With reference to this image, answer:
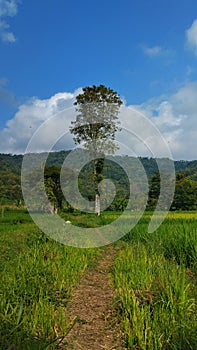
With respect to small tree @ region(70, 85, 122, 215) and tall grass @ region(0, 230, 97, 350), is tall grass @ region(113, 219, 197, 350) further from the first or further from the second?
small tree @ region(70, 85, 122, 215)

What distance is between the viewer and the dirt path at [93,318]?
335 cm

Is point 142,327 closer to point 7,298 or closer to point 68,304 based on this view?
point 68,304

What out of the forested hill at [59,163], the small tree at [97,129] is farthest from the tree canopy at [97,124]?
the forested hill at [59,163]

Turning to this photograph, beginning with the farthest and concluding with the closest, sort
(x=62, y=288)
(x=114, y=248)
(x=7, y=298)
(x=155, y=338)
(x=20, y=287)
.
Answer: (x=114, y=248), (x=62, y=288), (x=20, y=287), (x=7, y=298), (x=155, y=338)

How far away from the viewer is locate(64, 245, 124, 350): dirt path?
3347 mm

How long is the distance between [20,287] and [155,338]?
73.7 inches

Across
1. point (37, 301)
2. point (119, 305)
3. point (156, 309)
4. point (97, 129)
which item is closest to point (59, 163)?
point (97, 129)

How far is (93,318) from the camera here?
3.96 metres

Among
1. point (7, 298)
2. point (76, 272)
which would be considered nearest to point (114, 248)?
point (76, 272)

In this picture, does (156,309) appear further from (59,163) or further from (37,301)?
(59,163)

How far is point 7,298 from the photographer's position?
395 centimetres

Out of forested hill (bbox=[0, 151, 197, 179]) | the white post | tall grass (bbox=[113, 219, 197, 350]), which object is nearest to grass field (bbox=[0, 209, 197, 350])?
tall grass (bbox=[113, 219, 197, 350])

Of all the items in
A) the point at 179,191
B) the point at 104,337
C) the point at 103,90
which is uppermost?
the point at 103,90

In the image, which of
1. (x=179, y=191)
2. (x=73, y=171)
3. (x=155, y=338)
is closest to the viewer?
(x=155, y=338)
